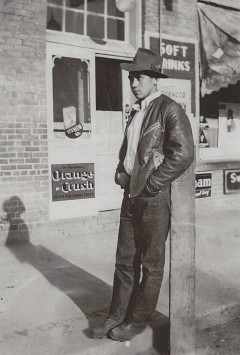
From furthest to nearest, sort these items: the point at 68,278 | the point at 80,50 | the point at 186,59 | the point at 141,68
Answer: the point at 186,59, the point at 80,50, the point at 68,278, the point at 141,68

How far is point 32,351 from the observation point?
351cm

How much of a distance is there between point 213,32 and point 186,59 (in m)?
0.94

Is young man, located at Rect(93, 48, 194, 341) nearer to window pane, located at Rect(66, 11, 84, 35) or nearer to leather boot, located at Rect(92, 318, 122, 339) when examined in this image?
leather boot, located at Rect(92, 318, 122, 339)

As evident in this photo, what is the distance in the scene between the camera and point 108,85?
26.9ft

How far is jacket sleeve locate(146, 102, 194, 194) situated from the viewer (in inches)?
134

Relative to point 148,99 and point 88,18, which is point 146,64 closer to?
point 148,99

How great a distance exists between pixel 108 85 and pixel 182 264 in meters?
5.21

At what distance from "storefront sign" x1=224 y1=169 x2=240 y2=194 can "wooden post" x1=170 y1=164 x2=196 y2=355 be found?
639 cm

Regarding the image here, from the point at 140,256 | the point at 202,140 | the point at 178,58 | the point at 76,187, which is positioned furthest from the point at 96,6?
the point at 140,256

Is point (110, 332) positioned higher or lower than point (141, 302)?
lower

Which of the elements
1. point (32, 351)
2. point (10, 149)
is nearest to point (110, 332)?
point (32, 351)

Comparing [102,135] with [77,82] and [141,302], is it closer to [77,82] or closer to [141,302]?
[77,82]

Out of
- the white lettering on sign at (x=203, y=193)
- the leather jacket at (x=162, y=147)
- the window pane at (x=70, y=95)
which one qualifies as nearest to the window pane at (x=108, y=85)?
the window pane at (x=70, y=95)

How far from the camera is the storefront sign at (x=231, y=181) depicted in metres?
9.79
